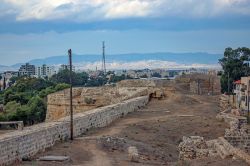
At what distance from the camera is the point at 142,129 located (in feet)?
88.4

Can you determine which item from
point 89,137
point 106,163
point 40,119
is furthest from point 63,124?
point 40,119

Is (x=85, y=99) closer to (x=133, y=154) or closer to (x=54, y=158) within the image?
(x=133, y=154)

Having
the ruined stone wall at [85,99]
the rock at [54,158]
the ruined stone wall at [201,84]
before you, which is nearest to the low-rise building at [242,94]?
the ruined stone wall at [85,99]

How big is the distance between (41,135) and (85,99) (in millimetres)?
21399

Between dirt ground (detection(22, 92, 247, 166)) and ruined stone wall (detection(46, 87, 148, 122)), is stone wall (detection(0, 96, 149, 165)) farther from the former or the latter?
ruined stone wall (detection(46, 87, 148, 122))

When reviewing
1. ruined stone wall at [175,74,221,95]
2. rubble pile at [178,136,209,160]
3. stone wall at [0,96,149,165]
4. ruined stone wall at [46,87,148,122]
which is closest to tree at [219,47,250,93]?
ruined stone wall at [175,74,221,95]

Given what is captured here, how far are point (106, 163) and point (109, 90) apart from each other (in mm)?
27131

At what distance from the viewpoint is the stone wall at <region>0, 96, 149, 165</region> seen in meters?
16.4

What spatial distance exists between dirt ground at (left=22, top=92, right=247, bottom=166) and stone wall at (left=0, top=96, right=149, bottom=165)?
0.31 metres

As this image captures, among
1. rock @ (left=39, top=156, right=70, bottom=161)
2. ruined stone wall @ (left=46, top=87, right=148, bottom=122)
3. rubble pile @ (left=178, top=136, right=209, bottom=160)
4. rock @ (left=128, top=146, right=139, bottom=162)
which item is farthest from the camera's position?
ruined stone wall @ (left=46, top=87, right=148, bottom=122)


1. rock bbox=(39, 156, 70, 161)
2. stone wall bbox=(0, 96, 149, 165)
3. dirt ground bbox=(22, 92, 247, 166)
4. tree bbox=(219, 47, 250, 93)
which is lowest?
dirt ground bbox=(22, 92, 247, 166)

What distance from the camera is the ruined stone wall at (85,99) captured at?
39.6 metres

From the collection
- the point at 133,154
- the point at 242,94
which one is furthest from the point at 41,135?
the point at 242,94

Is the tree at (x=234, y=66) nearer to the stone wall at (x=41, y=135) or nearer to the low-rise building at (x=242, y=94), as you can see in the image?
the low-rise building at (x=242, y=94)
